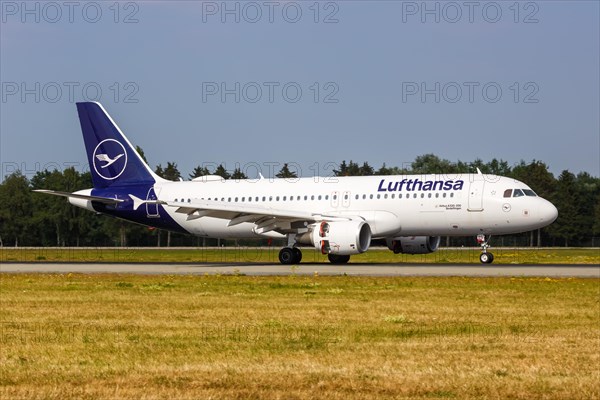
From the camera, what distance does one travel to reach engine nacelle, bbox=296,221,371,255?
4247 cm

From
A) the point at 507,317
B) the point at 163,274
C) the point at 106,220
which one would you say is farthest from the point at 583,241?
the point at 507,317

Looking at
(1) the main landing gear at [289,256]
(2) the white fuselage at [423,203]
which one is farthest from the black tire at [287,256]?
(2) the white fuselage at [423,203]

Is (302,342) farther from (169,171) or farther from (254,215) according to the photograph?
(169,171)

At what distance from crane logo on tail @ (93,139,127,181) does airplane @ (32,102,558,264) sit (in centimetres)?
5

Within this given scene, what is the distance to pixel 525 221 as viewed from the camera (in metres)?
43.2

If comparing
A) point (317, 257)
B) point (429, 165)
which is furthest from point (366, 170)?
point (317, 257)

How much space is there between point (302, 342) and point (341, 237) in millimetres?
26442

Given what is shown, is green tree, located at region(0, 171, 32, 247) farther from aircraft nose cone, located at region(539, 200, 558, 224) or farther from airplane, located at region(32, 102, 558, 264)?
aircraft nose cone, located at region(539, 200, 558, 224)

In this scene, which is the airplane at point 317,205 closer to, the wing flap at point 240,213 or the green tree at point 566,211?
the wing flap at point 240,213

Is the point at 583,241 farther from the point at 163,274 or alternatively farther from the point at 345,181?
the point at 163,274

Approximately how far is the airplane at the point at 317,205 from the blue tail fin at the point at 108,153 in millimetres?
53

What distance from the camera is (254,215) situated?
45406 millimetres

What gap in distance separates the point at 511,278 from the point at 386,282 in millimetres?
4363

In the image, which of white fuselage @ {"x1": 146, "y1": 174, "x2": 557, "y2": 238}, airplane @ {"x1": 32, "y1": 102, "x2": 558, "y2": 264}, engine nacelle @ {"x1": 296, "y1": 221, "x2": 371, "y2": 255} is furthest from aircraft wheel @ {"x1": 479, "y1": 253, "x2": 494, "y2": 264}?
engine nacelle @ {"x1": 296, "y1": 221, "x2": 371, "y2": 255}
